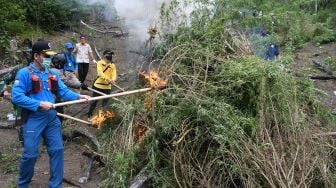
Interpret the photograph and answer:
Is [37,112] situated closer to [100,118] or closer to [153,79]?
[100,118]

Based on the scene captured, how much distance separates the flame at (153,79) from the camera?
6340 millimetres

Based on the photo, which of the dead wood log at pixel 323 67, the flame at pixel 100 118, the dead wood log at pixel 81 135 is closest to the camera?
the flame at pixel 100 118

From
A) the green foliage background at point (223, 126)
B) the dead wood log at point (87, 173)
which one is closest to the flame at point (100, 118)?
the green foliage background at point (223, 126)

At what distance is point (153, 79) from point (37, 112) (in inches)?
74.4

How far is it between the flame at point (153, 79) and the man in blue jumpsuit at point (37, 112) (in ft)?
4.74

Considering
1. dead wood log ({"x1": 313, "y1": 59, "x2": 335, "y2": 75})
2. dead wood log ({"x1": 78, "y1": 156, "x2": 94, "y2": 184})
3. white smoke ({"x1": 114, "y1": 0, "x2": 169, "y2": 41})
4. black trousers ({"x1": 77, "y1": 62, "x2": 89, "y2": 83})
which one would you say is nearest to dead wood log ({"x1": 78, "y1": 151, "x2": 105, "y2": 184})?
dead wood log ({"x1": 78, "y1": 156, "x2": 94, "y2": 184})

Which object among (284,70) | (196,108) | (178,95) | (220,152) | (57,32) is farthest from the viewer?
(57,32)

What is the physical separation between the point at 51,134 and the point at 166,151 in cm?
147

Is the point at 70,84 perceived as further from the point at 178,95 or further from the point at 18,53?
the point at 18,53

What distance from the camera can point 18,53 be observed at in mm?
13742

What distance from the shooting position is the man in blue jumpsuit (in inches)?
208

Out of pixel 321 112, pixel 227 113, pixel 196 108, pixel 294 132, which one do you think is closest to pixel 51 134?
pixel 196 108

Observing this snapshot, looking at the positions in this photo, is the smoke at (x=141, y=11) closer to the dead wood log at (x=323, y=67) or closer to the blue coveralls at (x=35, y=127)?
the blue coveralls at (x=35, y=127)

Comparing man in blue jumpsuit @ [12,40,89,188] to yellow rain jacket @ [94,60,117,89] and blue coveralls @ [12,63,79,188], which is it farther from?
yellow rain jacket @ [94,60,117,89]
